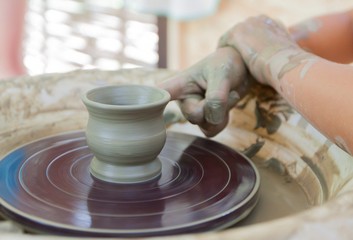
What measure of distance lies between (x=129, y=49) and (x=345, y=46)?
243 centimetres

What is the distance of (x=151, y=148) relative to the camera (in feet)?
3.27

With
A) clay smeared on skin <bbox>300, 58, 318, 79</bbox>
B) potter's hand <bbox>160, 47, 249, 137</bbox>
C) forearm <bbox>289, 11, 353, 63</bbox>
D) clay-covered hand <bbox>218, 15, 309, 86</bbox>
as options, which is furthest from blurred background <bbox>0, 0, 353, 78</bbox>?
clay smeared on skin <bbox>300, 58, 318, 79</bbox>

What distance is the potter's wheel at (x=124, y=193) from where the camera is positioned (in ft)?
2.72

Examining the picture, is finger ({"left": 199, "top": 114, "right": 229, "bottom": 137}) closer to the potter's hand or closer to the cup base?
the potter's hand

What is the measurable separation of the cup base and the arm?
0.35 metres

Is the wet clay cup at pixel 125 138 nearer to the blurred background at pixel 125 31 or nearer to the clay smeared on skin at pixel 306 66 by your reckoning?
the clay smeared on skin at pixel 306 66

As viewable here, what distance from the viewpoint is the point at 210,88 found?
3.82 ft

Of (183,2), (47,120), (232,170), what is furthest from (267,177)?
(183,2)

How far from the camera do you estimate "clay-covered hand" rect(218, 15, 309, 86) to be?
1110 mm

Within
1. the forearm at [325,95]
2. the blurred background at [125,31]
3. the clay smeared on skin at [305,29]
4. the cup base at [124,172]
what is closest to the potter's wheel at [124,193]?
the cup base at [124,172]

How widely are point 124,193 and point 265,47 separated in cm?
53

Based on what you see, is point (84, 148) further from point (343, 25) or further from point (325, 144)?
point (343, 25)

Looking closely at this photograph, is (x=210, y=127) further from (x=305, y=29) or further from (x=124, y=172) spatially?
(x=305, y=29)

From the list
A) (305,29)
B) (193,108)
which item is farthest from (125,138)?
(305,29)
